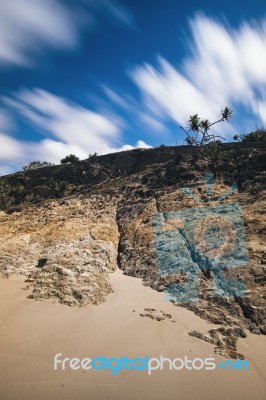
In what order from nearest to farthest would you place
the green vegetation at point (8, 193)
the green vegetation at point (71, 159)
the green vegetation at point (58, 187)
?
the green vegetation at point (58, 187) → the green vegetation at point (8, 193) → the green vegetation at point (71, 159)

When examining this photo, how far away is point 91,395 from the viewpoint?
6.11 m

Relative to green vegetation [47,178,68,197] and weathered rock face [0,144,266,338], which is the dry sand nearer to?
weathered rock face [0,144,266,338]

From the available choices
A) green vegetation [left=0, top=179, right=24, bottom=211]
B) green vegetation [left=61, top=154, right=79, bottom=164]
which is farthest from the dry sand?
green vegetation [left=61, top=154, right=79, bottom=164]

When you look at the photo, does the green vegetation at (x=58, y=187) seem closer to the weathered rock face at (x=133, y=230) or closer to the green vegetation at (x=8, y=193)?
the weathered rock face at (x=133, y=230)

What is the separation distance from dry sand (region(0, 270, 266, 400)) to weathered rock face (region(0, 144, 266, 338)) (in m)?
0.94

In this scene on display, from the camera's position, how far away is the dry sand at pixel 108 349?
20.6 feet

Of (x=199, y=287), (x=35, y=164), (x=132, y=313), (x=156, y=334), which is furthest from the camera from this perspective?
(x=35, y=164)

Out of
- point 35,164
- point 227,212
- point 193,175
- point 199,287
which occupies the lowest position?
point 199,287

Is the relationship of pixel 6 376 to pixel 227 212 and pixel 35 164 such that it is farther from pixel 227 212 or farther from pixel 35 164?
pixel 35 164

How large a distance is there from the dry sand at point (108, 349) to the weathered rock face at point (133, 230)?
940 millimetres

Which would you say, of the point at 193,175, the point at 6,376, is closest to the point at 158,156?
the point at 193,175

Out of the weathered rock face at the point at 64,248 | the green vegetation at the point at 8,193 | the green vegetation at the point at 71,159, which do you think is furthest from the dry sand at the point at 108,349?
the green vegetation at the point at 71,159

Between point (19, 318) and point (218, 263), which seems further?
point (218, 263)

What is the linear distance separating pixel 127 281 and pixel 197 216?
286 inches
